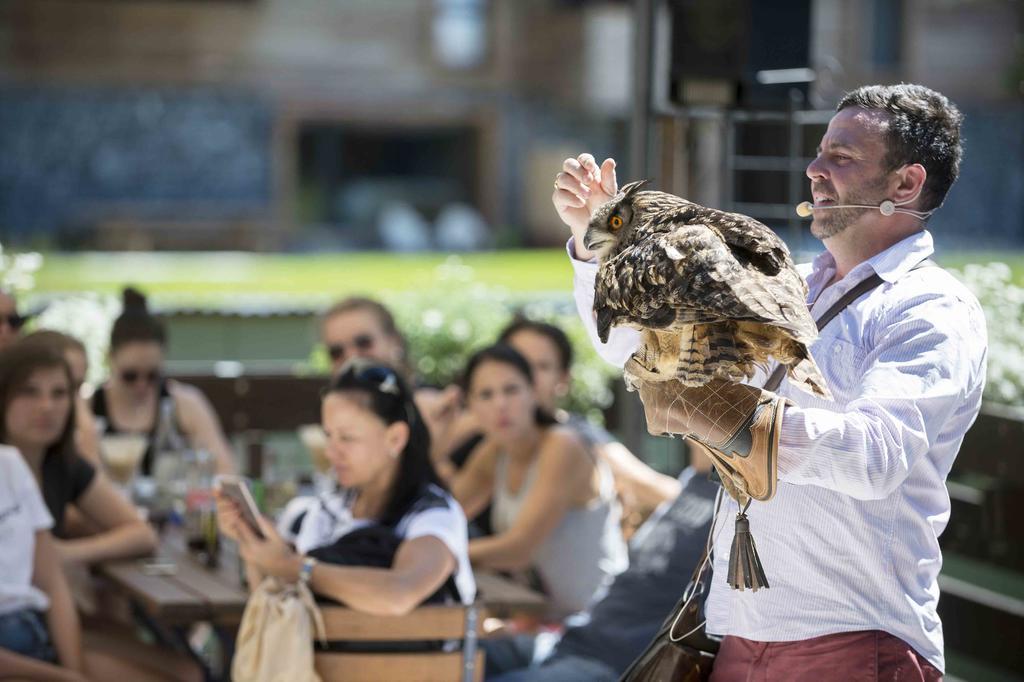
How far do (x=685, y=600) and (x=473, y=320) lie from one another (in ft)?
18.2

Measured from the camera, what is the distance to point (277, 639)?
308 cm

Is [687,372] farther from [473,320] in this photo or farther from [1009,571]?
[473,320]

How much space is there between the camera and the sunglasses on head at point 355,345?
217 inches

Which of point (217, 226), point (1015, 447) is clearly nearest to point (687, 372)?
point (1015, 447)

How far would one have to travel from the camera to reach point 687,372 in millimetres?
1808

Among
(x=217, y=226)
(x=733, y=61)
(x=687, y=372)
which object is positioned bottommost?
(x=217, y=226)

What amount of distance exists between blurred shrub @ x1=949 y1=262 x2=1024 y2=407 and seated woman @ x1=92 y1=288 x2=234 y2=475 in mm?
2886

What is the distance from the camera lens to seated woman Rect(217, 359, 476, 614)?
323 cm

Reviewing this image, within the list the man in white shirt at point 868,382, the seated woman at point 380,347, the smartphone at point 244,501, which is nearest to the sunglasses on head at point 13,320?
the seated woman at point 380,347

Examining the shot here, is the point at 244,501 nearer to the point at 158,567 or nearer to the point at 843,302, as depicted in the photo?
the point at 158,567

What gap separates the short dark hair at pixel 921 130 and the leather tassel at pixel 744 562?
585 mm

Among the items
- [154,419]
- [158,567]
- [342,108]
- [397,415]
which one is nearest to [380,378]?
[397,415]

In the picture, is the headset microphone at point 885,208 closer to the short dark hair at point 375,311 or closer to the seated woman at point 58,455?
the seated woman at point 58,455

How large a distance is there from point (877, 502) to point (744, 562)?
0.22 m
